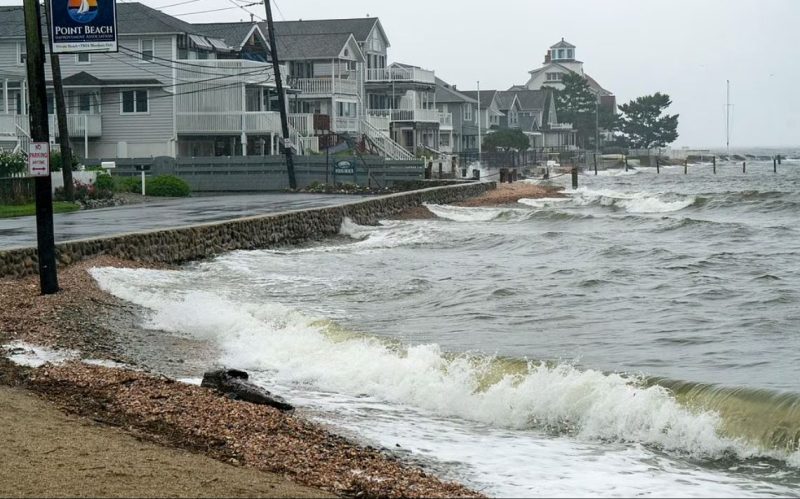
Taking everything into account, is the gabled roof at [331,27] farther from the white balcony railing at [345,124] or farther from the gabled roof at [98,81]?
the gabled roof at [98,81]

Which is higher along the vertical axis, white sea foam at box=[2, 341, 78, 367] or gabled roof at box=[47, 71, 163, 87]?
gabled roof at box=[47, 71, 163, 87]

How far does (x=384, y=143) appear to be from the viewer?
6631cm

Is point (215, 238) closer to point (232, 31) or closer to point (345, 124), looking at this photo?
point (345, 124)

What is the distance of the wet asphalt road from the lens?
24.9m

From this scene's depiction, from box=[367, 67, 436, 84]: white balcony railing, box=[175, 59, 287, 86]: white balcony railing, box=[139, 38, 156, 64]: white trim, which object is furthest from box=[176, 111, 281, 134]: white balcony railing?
box=[367, 67, 436, 84]: white balcony railing

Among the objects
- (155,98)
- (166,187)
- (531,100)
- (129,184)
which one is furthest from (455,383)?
(531,100)

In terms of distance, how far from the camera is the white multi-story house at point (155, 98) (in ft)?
187

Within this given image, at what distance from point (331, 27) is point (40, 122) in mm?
65357

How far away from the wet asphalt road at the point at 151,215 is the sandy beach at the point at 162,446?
32.6 feet

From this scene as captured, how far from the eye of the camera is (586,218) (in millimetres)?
44094

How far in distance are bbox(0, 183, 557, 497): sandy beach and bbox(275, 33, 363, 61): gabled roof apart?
6254 cm

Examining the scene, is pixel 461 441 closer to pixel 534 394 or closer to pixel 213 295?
pixel 534 394

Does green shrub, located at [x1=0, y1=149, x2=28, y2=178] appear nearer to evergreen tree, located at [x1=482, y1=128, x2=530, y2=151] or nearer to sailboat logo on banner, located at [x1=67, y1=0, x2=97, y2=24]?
sailboat logo on banner, located at [x1=67, y1=0, x2=97, y2=24]

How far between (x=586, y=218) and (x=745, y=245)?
12.4m
